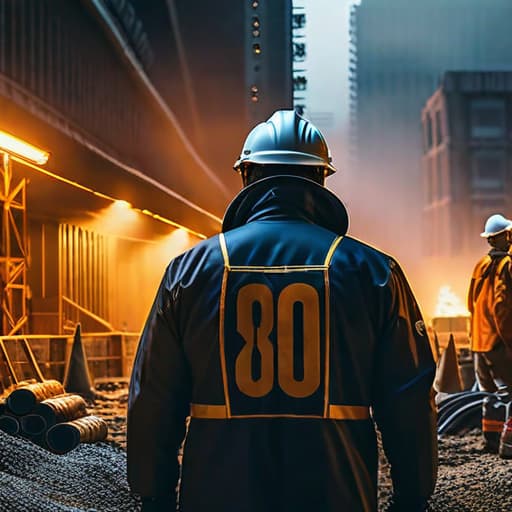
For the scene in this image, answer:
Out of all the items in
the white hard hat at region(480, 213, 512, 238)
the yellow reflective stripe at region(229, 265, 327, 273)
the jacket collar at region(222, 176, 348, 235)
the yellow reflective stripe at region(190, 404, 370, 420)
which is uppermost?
the white hard hat at region(480, 213, 512, 238)

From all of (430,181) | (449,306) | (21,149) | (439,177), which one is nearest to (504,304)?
(21,149)

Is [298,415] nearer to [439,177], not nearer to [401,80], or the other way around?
[439,177]

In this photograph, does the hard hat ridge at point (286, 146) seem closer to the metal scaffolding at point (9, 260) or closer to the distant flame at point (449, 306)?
the metal scaffolding at point (9, 260)

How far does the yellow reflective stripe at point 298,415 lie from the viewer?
2.83 metres

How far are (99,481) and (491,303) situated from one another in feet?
11.6

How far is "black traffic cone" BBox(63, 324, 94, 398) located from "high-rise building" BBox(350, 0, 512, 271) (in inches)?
813

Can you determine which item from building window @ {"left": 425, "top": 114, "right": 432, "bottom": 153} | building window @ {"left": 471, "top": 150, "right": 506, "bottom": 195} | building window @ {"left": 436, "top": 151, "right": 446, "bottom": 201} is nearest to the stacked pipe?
building window @ {"left": 471, "top": 150, "right": 506, "bottom": 195}

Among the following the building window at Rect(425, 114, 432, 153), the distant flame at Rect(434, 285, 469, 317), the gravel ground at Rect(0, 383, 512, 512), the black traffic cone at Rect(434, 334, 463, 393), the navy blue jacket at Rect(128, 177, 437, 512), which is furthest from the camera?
the building window at Rect(425, 114, 432, 153)

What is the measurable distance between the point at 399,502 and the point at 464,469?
5416 mm

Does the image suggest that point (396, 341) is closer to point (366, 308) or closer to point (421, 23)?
point (366, 308)

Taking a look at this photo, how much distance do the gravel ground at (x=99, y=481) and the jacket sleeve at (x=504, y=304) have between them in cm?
103

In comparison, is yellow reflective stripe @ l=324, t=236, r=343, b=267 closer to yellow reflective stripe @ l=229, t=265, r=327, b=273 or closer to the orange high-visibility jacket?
yellow reflective stripe @ l=229, t=265, r=327, b=273

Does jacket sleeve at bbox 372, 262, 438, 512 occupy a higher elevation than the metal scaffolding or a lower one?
lower

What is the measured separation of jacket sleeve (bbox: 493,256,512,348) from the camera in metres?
8.41
